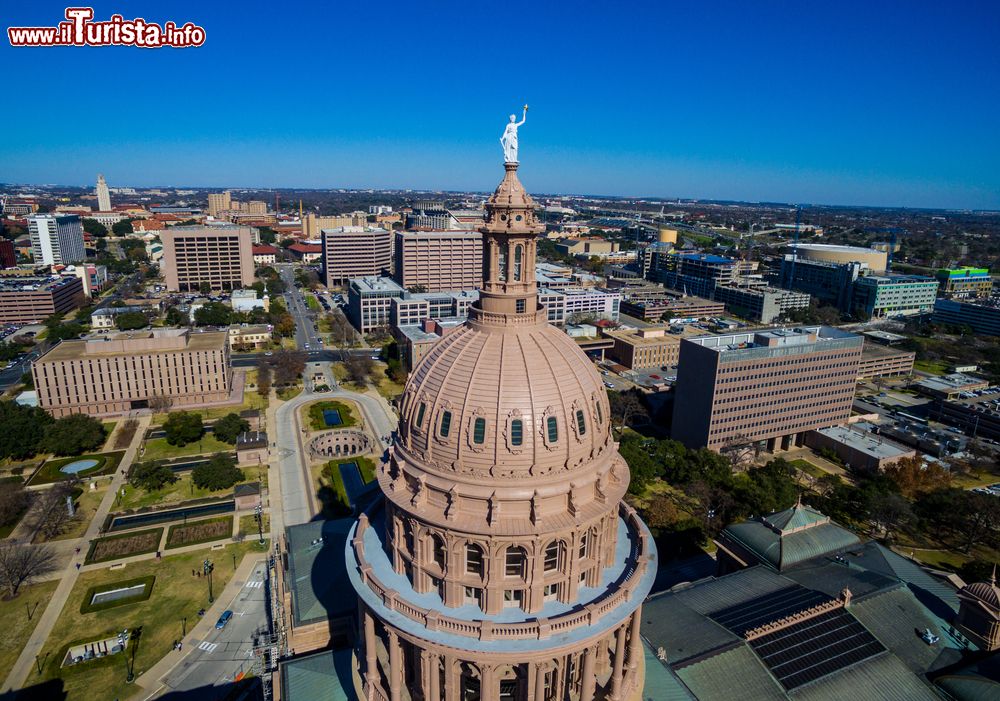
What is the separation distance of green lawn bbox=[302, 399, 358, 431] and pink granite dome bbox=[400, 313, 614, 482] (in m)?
81.1

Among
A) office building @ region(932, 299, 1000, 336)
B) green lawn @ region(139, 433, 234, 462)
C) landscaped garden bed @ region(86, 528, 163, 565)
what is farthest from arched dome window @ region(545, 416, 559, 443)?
office building @ region(932, 299, 1000, 336)

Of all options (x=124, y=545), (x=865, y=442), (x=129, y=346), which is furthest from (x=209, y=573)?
(x=865, y=442)

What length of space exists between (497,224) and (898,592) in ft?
158

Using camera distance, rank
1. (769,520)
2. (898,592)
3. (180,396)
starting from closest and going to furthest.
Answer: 1. (898,592)
2. (769,520)
3. (180,396)

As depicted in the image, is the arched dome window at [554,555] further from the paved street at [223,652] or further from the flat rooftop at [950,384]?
the flat rooftop at [950,384]

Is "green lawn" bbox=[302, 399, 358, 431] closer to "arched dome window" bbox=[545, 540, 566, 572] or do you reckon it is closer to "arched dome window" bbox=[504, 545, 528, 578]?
"arched dome window" bbox=[504, 545, 528, 578]

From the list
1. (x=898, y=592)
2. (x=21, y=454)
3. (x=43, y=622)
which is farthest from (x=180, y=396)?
(x=898, y=592)

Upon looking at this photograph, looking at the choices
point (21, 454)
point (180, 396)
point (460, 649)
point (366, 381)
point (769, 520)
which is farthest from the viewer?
point (366, 381)

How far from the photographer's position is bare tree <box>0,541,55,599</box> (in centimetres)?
6700

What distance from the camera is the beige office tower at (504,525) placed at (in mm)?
35375

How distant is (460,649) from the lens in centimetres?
3416

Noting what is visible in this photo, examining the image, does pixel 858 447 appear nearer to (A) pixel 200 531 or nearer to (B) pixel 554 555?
(B) pixel 554 555

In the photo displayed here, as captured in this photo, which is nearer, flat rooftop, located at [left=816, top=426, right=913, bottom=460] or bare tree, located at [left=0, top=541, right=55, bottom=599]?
bare tree, located at [left=0, top=541, right=55, bottom=599]

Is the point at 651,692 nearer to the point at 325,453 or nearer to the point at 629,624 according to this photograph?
the point at 629,624
